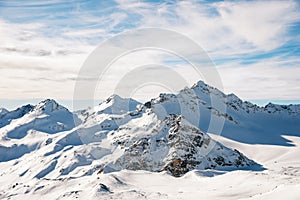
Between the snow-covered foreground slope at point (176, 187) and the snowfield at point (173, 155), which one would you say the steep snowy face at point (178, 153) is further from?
the snow-covered foreground slope at point (176, 187)

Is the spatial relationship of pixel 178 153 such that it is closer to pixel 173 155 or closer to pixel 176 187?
pixel 173 155

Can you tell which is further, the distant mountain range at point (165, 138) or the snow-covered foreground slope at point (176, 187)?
the distant mountain range at point (165, 138)

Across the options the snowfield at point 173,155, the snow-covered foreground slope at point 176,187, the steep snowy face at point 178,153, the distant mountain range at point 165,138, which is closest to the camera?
the snow-covered foreground slope at point 176,187

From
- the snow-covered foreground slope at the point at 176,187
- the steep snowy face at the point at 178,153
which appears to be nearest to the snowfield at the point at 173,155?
the snow-covered foreground slope at the point at 176,187

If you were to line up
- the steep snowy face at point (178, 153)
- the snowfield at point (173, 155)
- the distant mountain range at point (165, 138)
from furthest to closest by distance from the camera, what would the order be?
the distant mountain range at point (165, 138) < the steep snowy face at point (178, 153) < the snowfield at point (173, 155)

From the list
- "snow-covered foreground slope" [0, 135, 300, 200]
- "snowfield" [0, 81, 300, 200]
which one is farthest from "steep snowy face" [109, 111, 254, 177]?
"snow-covered foreground slope" [0, 135, 300, 200]

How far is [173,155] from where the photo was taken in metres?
80.8

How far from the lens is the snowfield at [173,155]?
3953 cm

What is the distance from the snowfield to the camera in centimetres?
3953

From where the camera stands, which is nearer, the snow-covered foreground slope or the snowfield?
the snow-covered foreground slope

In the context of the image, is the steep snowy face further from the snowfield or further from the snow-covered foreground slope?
the snow-covered foreground slope

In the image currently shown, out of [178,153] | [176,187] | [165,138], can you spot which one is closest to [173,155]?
[178,153]

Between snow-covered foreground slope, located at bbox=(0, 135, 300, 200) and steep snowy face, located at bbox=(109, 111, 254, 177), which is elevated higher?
steep snowy face, located at bbox=(109, 111, 254, 177)

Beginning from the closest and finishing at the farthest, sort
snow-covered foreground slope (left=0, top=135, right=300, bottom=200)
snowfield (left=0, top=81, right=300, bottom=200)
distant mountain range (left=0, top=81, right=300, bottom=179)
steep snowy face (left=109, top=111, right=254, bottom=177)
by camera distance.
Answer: snow-covered foreground slope (left=0, top=135, right=300, bottom=200) < snowfield (left=0, top=81, right=300, bottom=200) < steep snowy face (left=109, top=111, right=254, bottom=177) < distant mountain range (left=0, top=81, right=300, bottom=179)
